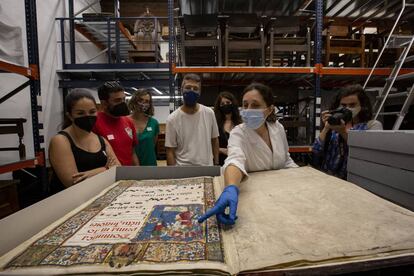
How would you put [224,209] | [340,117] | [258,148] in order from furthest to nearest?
[340,117], [258,148], [224,209]

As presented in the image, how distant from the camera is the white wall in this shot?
3689 mm

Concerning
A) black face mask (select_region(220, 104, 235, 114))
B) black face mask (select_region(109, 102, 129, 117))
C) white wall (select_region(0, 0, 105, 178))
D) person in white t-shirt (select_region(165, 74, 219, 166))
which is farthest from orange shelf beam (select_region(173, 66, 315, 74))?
white wall (select_region(0, 0, 105, 178))

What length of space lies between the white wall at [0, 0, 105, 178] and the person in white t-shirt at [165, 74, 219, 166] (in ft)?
10.2

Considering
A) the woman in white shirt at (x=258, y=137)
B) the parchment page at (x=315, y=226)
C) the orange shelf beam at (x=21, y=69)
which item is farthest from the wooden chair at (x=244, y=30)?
the parchment page at (x=315, y=226)

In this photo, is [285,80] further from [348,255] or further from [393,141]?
[348,255]

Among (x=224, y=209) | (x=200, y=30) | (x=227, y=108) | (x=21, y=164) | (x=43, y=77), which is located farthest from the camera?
(x=43, y=77)

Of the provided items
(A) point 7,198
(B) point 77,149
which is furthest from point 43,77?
(B) point 77,149

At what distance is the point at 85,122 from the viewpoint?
138 cm

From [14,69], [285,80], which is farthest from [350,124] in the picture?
[14,69]

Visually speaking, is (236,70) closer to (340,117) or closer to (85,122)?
(340,117)

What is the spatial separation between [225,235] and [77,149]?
96 cm

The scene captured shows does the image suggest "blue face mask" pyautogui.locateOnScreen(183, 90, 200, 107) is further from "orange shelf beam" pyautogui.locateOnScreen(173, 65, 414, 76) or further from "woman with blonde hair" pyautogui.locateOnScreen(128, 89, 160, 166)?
"orange shelf beam" pyautogui.locateOnScreen(173, 65, 414, 76)

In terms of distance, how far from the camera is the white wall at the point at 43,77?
369 centimetres

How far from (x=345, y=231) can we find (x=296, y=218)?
0.45 feet
